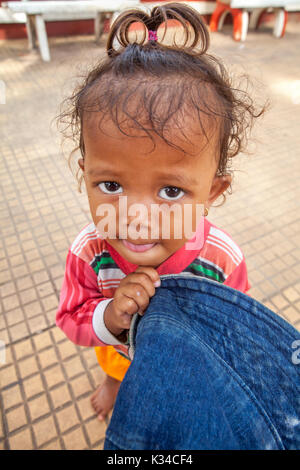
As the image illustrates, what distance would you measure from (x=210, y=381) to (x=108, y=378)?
0.95 meters

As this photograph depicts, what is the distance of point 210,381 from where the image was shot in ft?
1.59

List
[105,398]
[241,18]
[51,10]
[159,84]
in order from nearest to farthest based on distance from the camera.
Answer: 1. [159,84]
2. [105,398]
3. [51,10]
4. [241,18]

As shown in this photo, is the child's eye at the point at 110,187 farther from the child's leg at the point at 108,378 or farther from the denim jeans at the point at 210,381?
the child's leg at the point at 108,378

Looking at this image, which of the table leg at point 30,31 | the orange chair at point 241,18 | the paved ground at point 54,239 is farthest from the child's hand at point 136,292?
the orange chair at point 241,18

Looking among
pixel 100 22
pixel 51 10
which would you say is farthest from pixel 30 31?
pixel 100 22

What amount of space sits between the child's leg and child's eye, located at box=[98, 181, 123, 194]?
735mm

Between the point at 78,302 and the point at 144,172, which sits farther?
the point at 78,302

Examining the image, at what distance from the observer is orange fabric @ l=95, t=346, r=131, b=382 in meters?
1.17

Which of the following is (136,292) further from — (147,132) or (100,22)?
(100,22)

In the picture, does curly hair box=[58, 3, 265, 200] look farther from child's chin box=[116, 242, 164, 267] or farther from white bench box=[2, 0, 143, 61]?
white bench box=[2, 0, 143, 61]

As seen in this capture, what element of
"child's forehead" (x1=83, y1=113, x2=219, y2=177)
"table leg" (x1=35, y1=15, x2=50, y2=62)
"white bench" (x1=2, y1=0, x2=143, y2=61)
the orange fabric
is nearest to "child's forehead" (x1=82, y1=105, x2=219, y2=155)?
"child's forehead" (x1=83, y1=113, x2=219, y2=177)

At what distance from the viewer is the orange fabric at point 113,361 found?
1167 millimetres

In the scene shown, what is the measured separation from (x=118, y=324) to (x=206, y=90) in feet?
1.87
